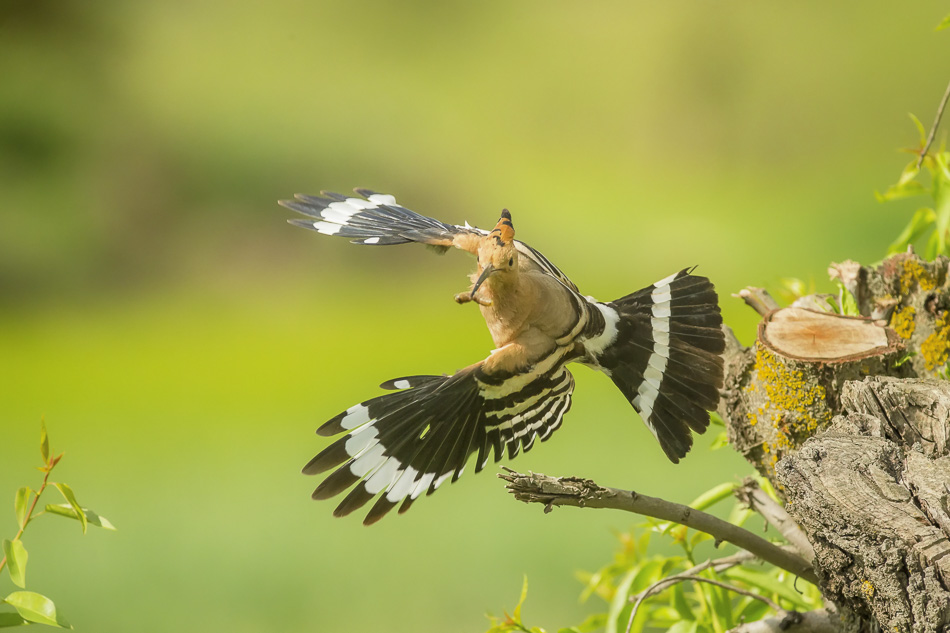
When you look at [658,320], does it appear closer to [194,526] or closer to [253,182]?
[194,526]

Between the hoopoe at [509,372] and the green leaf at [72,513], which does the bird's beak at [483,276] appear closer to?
the hoopoe at [509,372]

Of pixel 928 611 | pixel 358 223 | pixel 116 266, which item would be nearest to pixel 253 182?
pixel 116 266

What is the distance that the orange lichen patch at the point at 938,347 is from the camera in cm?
105

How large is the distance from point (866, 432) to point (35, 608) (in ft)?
2.45

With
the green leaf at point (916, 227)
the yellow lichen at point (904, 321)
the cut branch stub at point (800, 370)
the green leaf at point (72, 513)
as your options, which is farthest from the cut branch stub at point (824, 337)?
the green leaf at point (72, 513)

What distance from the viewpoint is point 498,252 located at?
0.78m

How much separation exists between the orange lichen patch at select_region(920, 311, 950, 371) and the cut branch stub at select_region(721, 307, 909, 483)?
67 mm

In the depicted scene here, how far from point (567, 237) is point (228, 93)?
1.51 meters

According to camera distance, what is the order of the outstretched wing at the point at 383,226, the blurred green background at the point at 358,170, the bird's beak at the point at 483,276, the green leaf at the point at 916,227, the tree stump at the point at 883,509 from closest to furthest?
the tree stump at the point at 883,509, the bird's beak at the point at 483,276, the outstretched wing at the point at 383,226, the green leaf at the point at 916,227, the blurred green background at the point at 358,170

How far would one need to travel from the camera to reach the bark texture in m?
0.66

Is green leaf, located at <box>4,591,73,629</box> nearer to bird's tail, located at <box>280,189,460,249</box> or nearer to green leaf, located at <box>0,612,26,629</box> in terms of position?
green leaf, located at <box>0,612,26,629</box>

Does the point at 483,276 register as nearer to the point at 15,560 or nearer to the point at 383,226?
the point at 383,226

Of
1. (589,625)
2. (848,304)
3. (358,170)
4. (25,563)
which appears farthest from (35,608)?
(358,170)

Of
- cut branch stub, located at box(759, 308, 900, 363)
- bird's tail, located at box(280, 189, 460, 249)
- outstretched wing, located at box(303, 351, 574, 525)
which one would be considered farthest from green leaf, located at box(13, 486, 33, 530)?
cut branch stub, located at box(759, 308, 900, 363)
